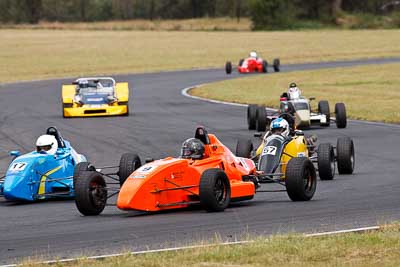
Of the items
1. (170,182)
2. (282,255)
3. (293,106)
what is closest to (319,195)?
(170,182)

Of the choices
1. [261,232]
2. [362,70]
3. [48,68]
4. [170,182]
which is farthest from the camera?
[48,68]

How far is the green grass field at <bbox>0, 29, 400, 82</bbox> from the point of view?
67.3 metres

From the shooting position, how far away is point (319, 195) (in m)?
14.5

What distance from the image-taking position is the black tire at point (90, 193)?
41.8 feet

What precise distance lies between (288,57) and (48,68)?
55.8 ft

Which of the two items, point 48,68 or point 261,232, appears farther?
point 48,68

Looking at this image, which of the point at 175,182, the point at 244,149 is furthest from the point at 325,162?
the point at 175,182

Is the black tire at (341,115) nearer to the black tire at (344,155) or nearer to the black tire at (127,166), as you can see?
the black tire at (344,155)

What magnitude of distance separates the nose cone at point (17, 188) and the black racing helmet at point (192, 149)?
8.14 ft

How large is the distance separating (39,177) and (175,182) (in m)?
2.83

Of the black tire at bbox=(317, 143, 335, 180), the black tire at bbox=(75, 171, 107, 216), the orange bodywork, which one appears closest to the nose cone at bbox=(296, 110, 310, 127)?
the black tire at bbox=(317, 143, 335, 180)

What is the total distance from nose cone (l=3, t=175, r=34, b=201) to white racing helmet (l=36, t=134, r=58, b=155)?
79 cm

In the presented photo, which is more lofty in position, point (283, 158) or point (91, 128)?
point (283, 158)

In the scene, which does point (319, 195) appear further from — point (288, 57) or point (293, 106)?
point (288, 57)
